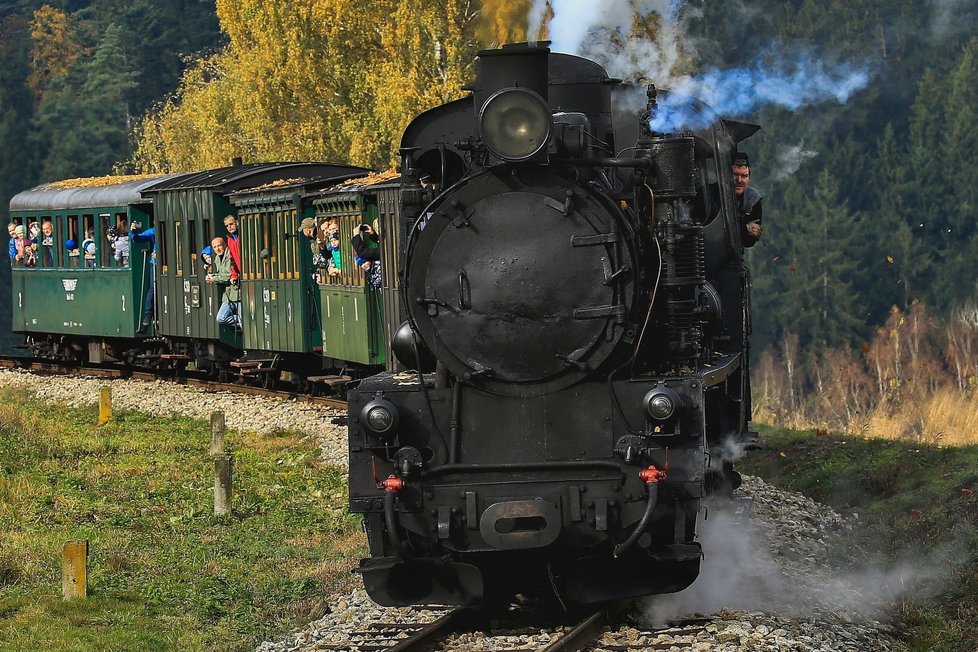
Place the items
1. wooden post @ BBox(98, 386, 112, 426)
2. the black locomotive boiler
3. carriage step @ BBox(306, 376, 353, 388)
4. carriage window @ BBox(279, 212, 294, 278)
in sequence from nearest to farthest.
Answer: the black locomotive boiler → carriage step @ BBox(306, 376, 353, 388) → wooden post @ BBox(98, 386, 112, 426) → carriage window @ BBox(279, 212, 294, 278)

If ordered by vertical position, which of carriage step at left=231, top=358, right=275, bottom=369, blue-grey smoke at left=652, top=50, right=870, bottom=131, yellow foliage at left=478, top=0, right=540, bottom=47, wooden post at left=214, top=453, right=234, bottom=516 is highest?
yellow foliage at left=478, top=0, right=540, bottom=47

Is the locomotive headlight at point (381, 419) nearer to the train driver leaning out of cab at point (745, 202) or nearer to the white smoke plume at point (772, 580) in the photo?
the white smoke plume at point (772, 580)

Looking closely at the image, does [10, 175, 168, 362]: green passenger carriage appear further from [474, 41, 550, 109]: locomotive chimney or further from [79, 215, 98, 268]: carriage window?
[474, 41, 550, 109]: locomotive chimney

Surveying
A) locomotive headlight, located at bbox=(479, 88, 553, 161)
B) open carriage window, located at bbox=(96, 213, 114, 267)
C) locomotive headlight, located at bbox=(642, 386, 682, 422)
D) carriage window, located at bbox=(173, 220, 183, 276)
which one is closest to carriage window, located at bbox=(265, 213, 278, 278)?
carriage window, located at bbox=(173, 220, 183, 276)

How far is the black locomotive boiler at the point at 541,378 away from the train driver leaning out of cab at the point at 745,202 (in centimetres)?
231

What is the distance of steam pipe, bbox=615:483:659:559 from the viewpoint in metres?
7.10

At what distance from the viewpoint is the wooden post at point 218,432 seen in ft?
45.1

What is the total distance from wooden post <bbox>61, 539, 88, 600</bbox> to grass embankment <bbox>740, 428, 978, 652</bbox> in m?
4.74

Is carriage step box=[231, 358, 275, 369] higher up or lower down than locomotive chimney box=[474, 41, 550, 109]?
lower down

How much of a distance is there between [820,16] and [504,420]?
33.3 meters

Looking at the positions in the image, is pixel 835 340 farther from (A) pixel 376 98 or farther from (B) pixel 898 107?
(A) pixel 376 98

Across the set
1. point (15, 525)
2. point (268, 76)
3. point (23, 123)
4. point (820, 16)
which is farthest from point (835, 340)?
point (15, 525)

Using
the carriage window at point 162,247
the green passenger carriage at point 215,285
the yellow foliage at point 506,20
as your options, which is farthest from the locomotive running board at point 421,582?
the carriage window at point 162,247

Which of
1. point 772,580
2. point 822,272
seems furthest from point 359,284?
point 822,272
